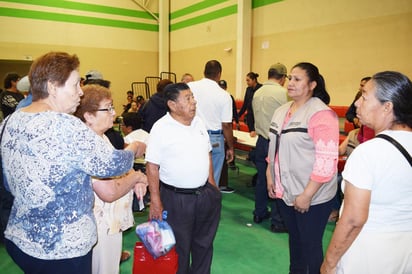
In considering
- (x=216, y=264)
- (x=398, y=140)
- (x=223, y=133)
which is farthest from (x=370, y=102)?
(x=223, y=133)

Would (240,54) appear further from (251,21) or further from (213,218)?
(213,218)

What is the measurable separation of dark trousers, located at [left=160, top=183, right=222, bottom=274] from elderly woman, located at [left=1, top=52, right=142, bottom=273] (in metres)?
0.83

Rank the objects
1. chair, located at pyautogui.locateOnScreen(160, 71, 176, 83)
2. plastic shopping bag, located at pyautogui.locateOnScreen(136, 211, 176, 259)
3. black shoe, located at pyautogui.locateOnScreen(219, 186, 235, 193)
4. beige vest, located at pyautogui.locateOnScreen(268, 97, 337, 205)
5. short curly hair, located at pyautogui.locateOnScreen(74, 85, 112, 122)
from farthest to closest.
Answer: chair, located at pyautogui.locateOnScreen(160, 71, 176, 83) < black shoe, located at pyautogui.locateOnScreen(219, 186, 235, 193) < beige vest, located at pyautogui.locateOnScreen(268, 97, 337, 205) < plastic shopping bag, located at pyautogui.locateOnScreen(136, 211, 176, 259) < short curly hair, located at pyautogui.locateOnScreen(74, 85, 112, 122)

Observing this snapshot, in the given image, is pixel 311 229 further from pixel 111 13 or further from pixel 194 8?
pixel 111 13

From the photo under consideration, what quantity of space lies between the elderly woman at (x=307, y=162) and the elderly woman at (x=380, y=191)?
23.0 inches

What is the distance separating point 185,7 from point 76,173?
453 inches

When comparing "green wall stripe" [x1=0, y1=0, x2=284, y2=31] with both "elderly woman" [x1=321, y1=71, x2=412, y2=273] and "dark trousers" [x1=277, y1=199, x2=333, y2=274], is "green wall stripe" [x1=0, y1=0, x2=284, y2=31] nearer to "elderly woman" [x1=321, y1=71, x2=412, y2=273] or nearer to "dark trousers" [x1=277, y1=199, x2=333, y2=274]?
"dark trousers" [x1=277, y1=199, x2=333, y2=274]

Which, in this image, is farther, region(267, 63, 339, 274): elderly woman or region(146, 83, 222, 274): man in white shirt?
region(146, 83, 222, 274): man in white shirt

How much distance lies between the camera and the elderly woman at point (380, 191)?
128 cm

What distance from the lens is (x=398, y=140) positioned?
130 centimetres

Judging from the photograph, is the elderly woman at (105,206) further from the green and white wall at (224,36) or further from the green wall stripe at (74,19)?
the green wall stripe at (74,19)

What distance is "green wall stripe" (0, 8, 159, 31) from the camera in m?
10.8

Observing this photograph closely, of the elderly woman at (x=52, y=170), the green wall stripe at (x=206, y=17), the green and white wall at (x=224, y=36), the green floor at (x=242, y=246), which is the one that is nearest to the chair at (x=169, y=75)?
the green and white wall at (x=224, y=36)

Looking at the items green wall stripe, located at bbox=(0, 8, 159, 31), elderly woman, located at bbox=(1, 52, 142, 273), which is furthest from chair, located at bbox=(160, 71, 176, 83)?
elderly woman, located at bbox=(1, 52, 142, 273)
